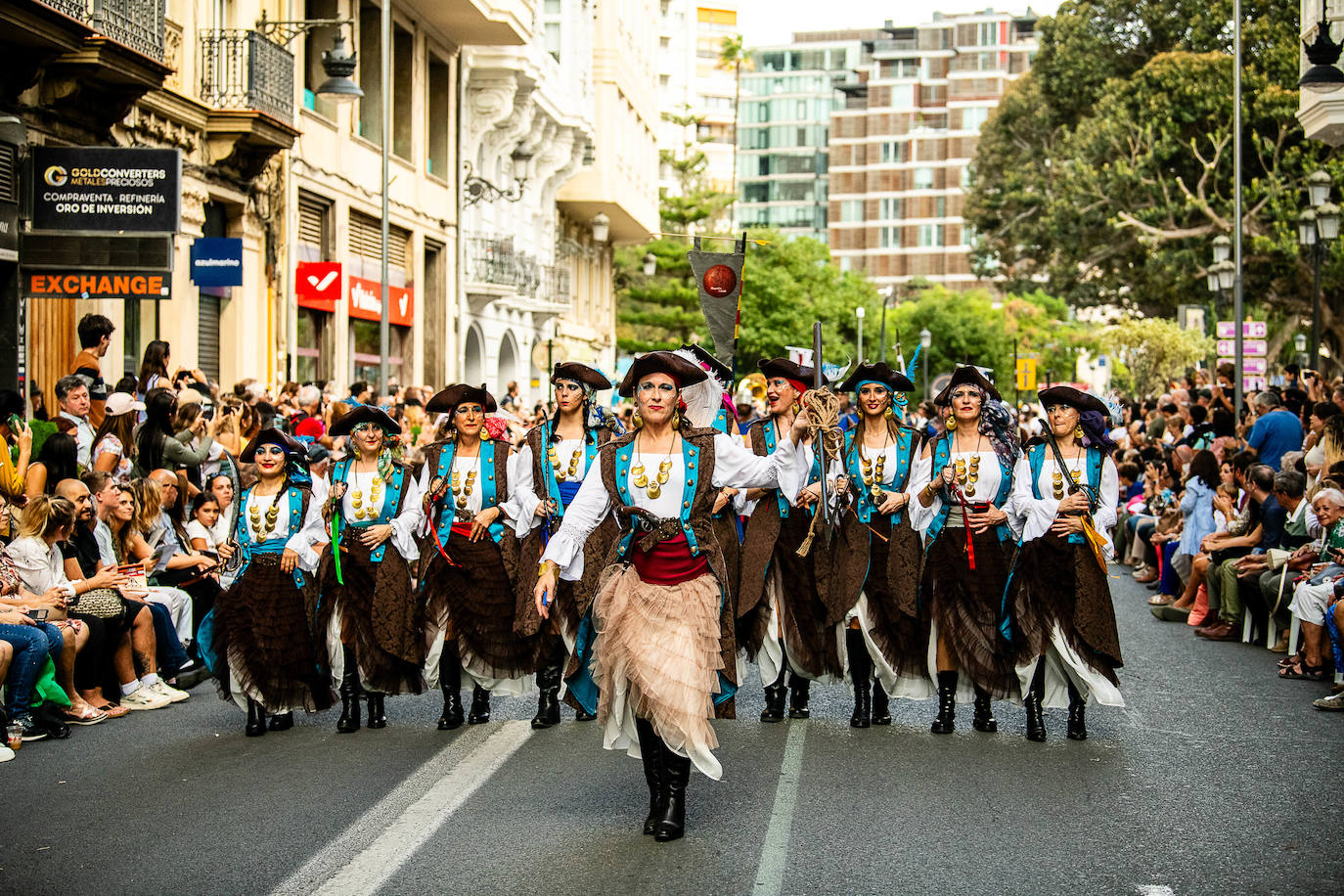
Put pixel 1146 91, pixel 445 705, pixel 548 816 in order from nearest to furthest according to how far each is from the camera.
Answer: pixel 548 816
pixel 445 705
pixel 1146 91

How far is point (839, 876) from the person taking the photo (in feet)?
21.0

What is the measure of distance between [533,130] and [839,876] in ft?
108

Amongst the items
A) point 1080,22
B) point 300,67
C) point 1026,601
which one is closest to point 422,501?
point 1026,601

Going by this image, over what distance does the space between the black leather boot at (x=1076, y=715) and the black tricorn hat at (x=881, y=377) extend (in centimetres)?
198

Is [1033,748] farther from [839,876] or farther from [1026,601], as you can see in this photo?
[839,876]

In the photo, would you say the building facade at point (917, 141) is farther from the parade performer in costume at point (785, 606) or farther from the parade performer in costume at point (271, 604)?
the parade performer in costume at point (271, 604)

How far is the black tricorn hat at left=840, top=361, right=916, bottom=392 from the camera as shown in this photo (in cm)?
995

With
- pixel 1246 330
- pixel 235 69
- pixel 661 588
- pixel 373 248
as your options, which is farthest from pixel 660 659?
pixel 373 248

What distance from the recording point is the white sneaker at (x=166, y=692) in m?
11.0

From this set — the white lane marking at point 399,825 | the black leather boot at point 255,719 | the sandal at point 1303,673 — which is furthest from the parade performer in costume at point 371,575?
the sandal at point 1303,673

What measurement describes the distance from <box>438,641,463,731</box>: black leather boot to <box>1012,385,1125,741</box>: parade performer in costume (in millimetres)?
3244

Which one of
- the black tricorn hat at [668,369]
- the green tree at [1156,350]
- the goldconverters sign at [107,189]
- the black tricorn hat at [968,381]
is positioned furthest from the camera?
the green tree at [1156,350]

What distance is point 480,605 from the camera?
9961mm

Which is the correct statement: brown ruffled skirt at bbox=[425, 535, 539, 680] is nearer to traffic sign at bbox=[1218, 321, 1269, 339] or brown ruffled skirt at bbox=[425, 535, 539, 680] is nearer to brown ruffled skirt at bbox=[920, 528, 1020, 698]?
brown ruffled skirt at bbox=[920, 528, 1020, 698]
